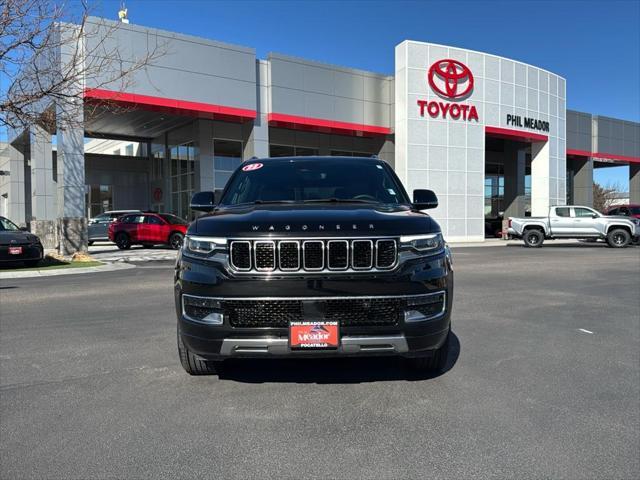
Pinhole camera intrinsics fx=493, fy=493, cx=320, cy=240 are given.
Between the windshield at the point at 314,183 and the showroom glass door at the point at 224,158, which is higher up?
the showroom glass door at the point at 224,158

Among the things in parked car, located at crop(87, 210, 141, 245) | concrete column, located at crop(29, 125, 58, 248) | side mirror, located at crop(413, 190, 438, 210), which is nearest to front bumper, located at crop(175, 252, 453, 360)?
side mirror, located at crop(413, 190, 438, 210)

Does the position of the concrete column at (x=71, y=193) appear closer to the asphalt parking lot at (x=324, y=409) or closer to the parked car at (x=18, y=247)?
the parked car at (x=18, y=247)

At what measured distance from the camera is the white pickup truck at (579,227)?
21453 mm

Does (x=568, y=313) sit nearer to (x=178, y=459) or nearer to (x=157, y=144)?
(x=178, y=459)

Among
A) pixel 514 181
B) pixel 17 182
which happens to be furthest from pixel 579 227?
pixel 17 182

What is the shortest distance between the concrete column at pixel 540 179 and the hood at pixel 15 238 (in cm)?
2758

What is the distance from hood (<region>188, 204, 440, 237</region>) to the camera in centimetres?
332

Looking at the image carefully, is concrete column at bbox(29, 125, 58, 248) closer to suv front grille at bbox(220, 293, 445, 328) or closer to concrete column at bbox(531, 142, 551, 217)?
suv front grille at bbox(220, 293, 445, 328)

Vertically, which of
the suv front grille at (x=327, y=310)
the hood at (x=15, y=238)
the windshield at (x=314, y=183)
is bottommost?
the suv front grille at (x=327, y=310)

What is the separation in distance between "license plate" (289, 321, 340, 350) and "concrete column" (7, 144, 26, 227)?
30.9 m

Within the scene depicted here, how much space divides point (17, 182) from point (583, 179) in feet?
127

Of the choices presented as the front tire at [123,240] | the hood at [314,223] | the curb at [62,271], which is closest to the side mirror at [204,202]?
the hood at [314,223]

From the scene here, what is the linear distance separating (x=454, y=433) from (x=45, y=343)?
4.52m

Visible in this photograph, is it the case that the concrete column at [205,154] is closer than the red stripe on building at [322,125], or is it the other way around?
the red stripe on building at [322,125]
